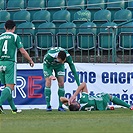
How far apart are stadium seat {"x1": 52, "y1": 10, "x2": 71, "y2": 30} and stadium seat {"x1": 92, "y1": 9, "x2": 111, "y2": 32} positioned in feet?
3.08

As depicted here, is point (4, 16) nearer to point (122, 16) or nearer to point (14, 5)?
point (14, 5)

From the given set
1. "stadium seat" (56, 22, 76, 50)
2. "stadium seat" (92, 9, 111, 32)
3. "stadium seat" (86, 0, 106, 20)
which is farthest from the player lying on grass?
"stadium seat" (86, 0, 106, 20)

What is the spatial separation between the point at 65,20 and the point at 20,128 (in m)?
11.9

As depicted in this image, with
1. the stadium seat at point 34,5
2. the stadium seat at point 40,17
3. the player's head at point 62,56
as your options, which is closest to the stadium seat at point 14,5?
the stadium seat at point 34,5

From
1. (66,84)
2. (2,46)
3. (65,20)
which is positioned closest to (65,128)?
(2,46)

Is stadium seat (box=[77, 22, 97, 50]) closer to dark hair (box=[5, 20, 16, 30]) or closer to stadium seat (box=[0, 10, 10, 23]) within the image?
stadium seat (box=[0, 10, 10, 23])

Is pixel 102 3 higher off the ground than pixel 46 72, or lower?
higher

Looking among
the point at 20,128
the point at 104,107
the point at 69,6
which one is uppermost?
the point at 69,6

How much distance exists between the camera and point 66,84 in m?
15.9

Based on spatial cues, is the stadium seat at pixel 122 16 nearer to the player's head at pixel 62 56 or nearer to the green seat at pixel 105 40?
the green seat at pixel 105 40

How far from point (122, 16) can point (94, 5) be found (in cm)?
132

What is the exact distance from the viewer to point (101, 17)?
64.2 ft

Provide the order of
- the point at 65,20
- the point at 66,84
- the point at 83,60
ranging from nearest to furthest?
1. the point at 66,84
2. the point at 83,60
3. the point at 65,20

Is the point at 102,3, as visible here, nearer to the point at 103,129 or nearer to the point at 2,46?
the point at 2,46
